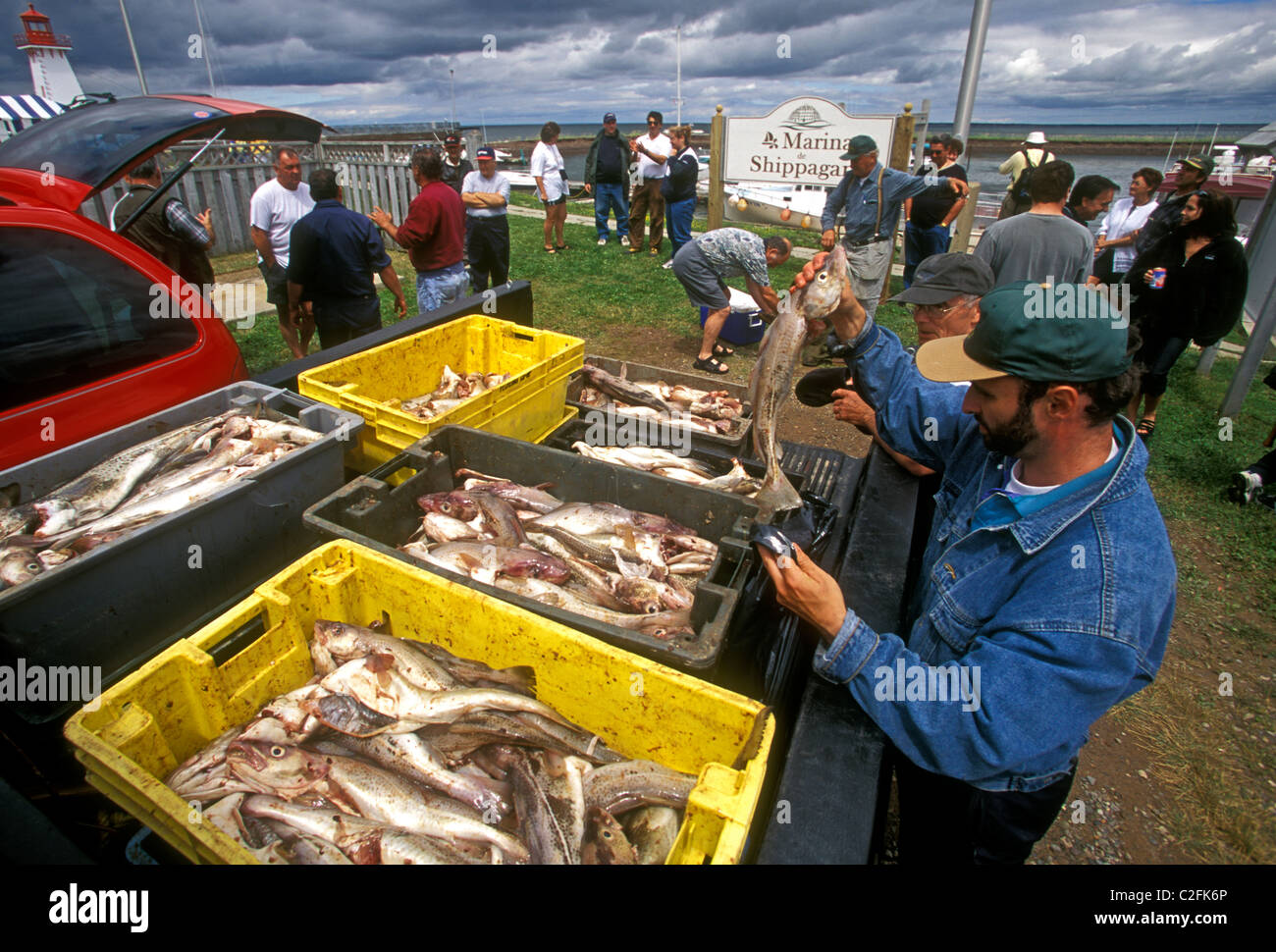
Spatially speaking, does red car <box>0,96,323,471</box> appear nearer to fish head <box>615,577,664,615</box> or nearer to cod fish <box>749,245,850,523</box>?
fish head <box>615,577,664,615</box>

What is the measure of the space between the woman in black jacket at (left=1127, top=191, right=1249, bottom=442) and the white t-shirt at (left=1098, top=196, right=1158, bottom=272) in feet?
8.66

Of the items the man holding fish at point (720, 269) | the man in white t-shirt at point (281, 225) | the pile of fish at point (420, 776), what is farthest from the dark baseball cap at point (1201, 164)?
the man in white t-shirt at point (281, 225)

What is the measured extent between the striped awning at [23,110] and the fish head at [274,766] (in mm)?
23800

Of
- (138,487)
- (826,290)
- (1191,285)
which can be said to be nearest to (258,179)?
(138,487)

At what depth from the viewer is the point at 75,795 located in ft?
8.13

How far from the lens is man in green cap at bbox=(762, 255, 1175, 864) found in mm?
1615

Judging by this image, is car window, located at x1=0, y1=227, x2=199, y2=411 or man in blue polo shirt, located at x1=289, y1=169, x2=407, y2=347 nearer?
car window, located at x1=0, y1=227, x2=199, y2=411

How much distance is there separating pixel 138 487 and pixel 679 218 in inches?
425

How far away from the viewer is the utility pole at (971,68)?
356 inches

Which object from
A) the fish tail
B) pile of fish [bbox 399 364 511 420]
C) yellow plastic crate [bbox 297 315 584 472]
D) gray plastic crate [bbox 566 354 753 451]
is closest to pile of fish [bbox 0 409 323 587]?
yellow plastic crate [bbox 297 315 584 472]

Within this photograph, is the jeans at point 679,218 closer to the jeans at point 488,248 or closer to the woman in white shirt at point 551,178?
the woman in white shirt at point 551,178

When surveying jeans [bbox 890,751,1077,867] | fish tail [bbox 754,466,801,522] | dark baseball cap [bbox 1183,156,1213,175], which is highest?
dark baseball cap [bbox 1183,156,1213,175]
